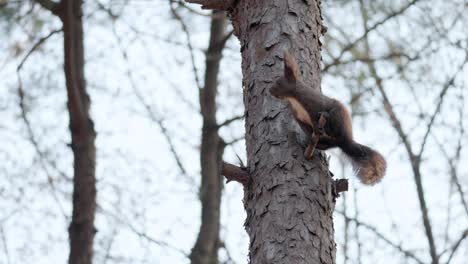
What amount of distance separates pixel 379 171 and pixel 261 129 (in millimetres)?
384

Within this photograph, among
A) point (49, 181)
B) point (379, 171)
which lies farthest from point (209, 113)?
point (379, 171)

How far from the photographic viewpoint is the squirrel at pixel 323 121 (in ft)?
6.75

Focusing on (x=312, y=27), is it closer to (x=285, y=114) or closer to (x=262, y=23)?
(x=262, y=23)

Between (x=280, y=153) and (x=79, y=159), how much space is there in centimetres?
202

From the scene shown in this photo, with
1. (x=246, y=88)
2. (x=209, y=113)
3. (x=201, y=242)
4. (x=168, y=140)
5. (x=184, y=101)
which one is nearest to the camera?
(x=246, y=88)

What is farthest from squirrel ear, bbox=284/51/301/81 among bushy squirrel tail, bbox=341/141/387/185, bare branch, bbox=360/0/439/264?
bare branch, bbox=360/0/439/264

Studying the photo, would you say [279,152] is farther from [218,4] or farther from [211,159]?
[211,159]

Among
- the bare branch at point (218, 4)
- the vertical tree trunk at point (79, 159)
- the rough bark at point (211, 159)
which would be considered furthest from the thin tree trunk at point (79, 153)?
the bare branch at point (218, 4)

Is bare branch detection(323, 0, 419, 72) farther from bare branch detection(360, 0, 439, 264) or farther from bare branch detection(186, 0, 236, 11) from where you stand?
bare branch detection(186, 0, 236, 11)

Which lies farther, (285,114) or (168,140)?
(168,140)

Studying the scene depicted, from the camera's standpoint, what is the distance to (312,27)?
252 cm

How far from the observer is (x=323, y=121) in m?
2.03

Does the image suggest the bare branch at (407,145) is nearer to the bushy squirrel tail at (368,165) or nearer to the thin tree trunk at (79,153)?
the thin tree trunk at (79,153)

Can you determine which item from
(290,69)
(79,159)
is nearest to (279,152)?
(290,69)
